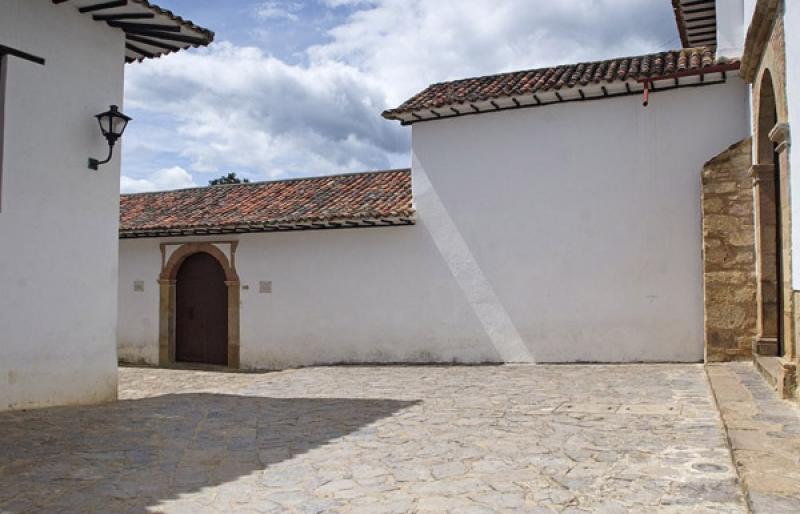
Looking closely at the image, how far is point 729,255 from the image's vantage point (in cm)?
853

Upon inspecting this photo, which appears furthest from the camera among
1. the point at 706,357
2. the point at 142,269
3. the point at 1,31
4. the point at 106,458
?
the point at 142,269

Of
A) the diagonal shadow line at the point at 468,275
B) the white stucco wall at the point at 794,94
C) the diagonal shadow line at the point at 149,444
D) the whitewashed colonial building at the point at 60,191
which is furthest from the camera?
the diagonal shadow line at the point at 468,275

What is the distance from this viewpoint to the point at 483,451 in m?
4.82

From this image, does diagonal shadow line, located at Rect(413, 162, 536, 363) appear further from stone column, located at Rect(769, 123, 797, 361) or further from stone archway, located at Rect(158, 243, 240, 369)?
stone column, located at Rect(769, 123, 797, 361)

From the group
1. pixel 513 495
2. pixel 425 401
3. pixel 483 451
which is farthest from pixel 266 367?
pixel 513 495

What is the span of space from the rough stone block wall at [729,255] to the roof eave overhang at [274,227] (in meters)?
4.42

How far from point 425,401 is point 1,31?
5.24 m

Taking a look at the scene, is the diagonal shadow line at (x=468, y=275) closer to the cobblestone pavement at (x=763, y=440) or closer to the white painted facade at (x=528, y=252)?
the white painted facade at (x=528, y=252)

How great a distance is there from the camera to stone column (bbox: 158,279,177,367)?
1341 centimetres

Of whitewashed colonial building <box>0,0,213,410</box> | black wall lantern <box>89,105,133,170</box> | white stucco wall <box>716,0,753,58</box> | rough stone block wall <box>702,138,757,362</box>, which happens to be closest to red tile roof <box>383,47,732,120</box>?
white stucco wall <box>716,0,753,58</box>

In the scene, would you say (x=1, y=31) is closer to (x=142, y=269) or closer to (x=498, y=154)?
(x=498, y=154)

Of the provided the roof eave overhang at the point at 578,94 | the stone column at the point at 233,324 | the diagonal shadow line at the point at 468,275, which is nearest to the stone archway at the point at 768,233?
the roof eave overhang at the point at 578,94

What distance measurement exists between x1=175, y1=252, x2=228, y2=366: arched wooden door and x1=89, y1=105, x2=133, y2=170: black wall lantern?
5.99m

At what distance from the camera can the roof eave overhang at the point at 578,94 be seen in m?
9.07
